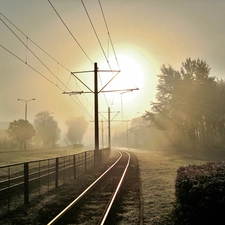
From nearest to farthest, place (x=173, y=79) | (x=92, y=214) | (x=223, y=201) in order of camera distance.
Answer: (x=223, y=201) → (x=92, y=214) → (x=173, y=79)

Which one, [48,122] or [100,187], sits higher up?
[48,122]

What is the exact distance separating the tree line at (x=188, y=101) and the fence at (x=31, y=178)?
34.1m

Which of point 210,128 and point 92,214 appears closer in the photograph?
point 92,214

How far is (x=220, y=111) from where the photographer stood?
5125 cm

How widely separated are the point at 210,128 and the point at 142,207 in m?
57.9

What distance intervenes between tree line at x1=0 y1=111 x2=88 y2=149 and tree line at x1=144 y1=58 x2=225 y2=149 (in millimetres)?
34993

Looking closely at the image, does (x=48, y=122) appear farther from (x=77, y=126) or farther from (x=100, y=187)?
(x=100, y=187)

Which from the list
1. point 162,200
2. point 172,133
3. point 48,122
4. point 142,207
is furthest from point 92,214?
point 48,122

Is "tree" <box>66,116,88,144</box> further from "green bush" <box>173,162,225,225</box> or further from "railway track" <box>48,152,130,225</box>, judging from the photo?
"green bush" <box>173,162,225,225</box>

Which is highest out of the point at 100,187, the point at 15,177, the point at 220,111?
the point at 220,111

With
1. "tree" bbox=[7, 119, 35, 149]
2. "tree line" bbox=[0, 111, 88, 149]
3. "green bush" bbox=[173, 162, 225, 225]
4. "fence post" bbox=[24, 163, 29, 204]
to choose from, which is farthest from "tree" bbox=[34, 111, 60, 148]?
"green bush" bbox=[173, 162, 225, 225]

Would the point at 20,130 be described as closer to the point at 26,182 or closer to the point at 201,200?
the point at 26,182

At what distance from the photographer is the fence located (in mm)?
10445

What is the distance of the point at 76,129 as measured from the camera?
145m
